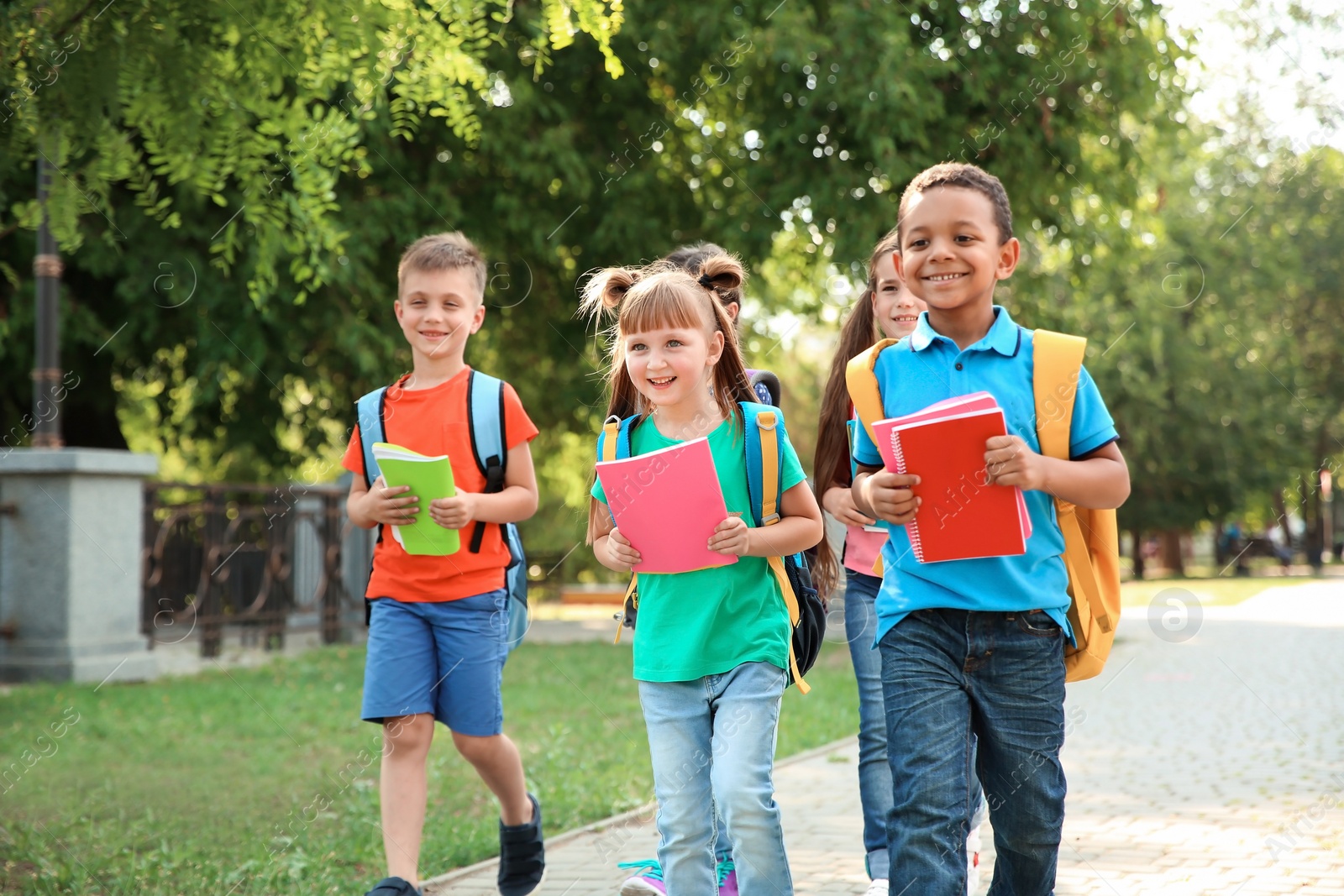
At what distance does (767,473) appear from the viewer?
3.44 meters

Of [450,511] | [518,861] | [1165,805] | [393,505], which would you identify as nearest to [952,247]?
[450,511]

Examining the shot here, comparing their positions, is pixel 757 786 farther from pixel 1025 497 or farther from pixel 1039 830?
pixel 1025 497

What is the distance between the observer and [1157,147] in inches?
645

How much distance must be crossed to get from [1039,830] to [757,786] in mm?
655

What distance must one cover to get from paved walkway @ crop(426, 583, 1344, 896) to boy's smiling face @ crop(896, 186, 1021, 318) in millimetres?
2450

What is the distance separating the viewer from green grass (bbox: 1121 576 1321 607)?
24281mm

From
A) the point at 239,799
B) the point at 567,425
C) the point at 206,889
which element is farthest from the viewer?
the point at 567,425

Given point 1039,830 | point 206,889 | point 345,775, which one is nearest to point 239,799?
point 345,775

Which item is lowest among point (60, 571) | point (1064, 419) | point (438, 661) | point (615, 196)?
point (60, 571)

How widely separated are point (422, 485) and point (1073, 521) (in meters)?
1.85

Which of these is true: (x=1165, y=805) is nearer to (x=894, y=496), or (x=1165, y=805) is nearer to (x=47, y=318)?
(x=894, y=496)

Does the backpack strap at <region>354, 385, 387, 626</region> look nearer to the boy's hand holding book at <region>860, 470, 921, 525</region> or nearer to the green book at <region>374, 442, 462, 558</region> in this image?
the green book at <region>374, 442, 462, 558</region>

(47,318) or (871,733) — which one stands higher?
(47,318)

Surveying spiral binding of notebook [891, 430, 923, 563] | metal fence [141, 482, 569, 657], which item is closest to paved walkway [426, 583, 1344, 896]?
spiral binding of notebook [891, 430, 923, 563]
